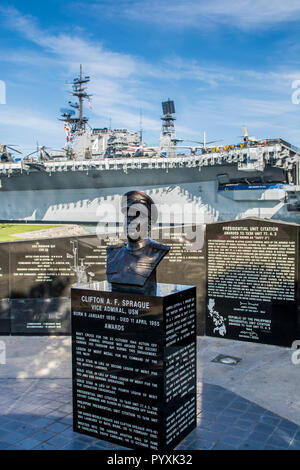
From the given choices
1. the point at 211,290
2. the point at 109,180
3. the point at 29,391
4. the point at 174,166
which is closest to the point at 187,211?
the point at 174,166

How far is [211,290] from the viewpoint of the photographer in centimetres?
898

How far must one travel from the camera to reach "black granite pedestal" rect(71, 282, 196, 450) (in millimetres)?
4574

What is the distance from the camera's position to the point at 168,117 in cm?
5644

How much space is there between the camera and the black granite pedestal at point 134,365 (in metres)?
4.57

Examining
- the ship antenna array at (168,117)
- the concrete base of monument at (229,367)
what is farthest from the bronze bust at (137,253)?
the ship antenna array at (168,117)

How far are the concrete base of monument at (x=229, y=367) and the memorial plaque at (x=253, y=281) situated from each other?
317 mm

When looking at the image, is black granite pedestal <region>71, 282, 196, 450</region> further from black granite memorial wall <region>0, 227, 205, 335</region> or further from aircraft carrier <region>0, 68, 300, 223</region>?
aircraft carrier <region>0, 68, 300, 223</region>

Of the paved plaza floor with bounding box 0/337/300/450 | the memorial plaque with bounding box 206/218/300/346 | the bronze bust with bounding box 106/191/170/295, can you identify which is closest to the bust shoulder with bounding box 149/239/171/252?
the bronze bust with bounding box 106/191/170/295

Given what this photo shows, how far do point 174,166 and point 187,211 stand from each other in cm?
375

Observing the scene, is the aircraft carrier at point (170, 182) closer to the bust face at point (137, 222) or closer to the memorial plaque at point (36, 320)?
the memorial plaque at point (36, 320)
